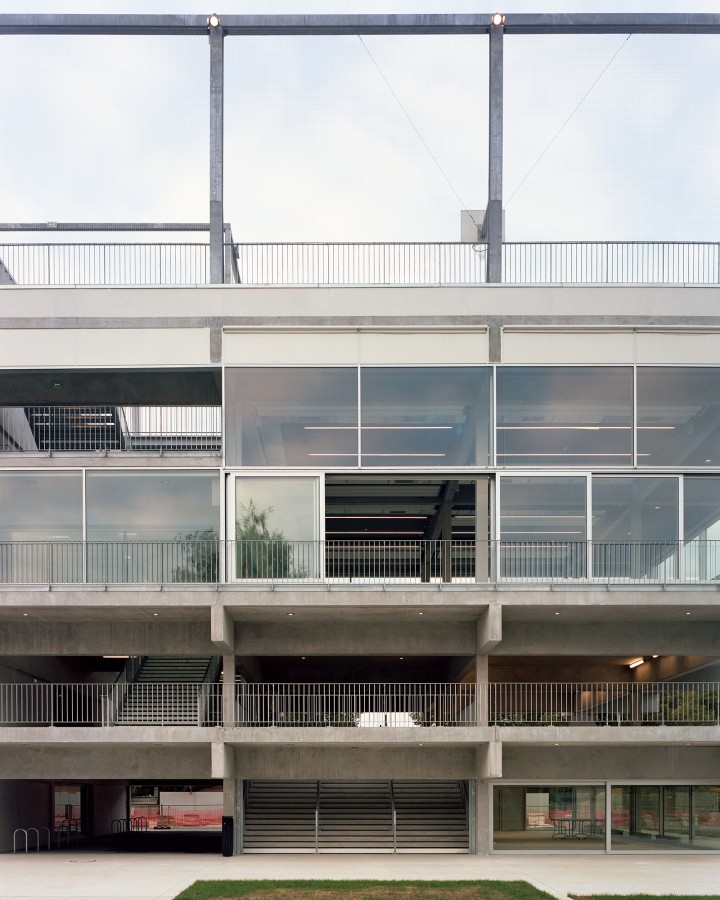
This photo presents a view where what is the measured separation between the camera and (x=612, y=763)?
27453 mm

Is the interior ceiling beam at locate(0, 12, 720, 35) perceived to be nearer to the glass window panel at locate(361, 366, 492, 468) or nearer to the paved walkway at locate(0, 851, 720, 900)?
the glass window panel at locate(361, 366, 492, 468)

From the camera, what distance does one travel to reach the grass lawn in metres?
18.7

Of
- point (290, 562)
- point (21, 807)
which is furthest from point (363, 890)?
point (21, 807)

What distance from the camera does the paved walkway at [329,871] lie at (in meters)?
19.8

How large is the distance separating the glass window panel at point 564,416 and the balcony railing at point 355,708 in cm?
602

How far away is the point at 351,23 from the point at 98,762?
68.6 ft

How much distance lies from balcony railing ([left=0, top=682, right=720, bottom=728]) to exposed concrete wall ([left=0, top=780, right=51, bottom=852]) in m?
2.29

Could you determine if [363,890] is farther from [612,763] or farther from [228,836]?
[612,763]

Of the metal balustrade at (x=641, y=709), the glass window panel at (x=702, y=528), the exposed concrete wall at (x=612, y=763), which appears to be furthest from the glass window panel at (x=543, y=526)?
the exposed concrete wall at (x=612, y=763)

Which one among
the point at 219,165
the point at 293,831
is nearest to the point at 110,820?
the point at 293,831

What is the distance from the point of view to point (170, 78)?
29.3 metres

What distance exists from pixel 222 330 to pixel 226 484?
404 cm

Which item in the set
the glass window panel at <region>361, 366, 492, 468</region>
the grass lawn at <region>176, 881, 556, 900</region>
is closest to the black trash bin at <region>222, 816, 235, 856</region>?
the grass lawn at <region>176, 881, 556, 900</region>

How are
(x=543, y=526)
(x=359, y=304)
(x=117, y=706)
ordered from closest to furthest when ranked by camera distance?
1. (x=543, y=526)
2. (x=359, y=304)
3. (x=117, y=706)
